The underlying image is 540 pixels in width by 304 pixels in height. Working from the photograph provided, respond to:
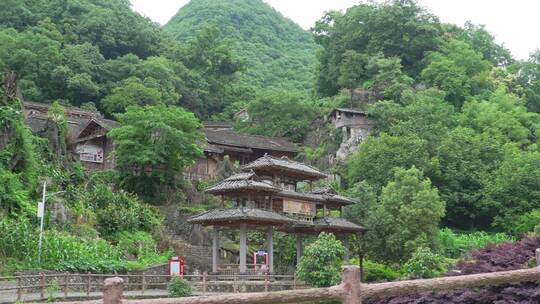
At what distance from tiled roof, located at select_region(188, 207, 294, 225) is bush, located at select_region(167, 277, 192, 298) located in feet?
14.6

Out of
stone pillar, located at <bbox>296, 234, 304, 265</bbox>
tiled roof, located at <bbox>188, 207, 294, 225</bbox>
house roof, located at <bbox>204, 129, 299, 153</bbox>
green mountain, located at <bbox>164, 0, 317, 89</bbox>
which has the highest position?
green mountain, located at <bbox>164, 0, 317, 89</bbox>

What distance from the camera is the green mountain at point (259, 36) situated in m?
74.6

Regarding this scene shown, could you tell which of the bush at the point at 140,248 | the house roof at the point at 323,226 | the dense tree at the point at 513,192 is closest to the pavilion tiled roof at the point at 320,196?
the house roof at the point at 323,226

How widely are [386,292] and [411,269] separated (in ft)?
66.0

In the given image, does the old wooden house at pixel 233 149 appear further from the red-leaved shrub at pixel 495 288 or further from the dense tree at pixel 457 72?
the red-leaved shrub at pixel 495 288

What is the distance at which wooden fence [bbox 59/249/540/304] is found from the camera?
5.33 metres

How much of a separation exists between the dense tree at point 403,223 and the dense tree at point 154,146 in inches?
422

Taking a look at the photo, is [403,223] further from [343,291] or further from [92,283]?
[343,291]

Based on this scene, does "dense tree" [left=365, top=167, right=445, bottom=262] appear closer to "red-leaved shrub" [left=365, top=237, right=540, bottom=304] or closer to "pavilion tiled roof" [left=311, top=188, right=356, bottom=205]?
"pavilion tiled roof" [left=311, top=188, right=356, bottom=205]

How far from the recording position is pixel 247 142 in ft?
144

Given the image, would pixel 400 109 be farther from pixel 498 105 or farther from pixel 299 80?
pixel 299 80

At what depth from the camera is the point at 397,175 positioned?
110ft

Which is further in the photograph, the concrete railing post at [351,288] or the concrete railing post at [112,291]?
the concrete railing post at [351,288]

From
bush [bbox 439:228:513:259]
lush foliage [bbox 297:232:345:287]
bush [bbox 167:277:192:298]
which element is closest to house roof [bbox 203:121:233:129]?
bush [bbox 439:228:513:259]
